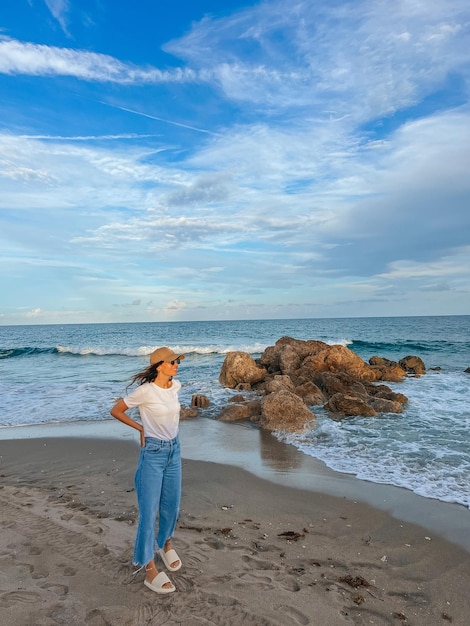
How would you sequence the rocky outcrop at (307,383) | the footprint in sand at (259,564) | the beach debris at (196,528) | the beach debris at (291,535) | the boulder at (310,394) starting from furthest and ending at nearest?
the boulder at (310,394) < the rocky outcrop at (307,383) < the beach debris at (196,528) < the beach debris at (291,535) < the footprint in sand at (259,564)

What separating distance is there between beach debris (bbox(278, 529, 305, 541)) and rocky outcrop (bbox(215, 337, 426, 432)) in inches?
207

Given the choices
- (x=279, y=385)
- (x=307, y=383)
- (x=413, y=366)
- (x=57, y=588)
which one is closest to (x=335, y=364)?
(x=307, y=383)

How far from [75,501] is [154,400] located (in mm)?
3137

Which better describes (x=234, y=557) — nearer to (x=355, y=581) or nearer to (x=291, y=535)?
(x=291, y=535)

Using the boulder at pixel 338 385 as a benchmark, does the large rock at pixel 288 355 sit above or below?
above

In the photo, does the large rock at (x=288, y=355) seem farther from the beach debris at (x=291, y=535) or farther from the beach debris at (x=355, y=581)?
the beach debris at (x=355, y=581)

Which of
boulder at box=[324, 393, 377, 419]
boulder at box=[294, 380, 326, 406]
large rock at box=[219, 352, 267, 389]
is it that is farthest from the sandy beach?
large rock at box=[219, 352, 267, 389]

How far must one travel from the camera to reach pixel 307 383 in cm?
1405

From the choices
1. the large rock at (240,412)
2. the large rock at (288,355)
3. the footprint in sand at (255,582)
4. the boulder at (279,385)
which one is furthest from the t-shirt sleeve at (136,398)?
the large rock at (288,355)

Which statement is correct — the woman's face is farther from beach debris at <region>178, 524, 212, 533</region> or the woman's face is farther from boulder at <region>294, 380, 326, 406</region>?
boulder at <region>294, 380, 326, 406</region>

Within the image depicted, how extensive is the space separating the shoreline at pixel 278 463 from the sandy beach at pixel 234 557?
2.6 inches

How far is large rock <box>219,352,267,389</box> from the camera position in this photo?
16828 mm

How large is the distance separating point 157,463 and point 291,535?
216cm

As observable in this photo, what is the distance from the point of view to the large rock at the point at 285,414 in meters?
10.6
